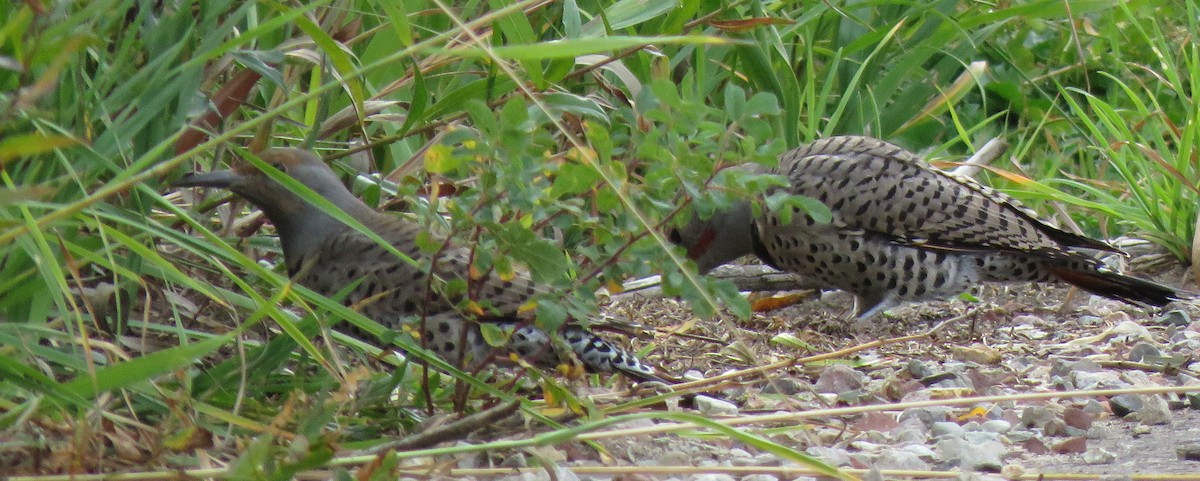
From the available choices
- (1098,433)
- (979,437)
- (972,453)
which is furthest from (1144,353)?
(972,453)

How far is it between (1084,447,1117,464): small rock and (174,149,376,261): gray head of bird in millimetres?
1914

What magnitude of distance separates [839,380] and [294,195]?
4.85 ft

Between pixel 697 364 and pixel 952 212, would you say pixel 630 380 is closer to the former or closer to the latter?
pixel 697 364

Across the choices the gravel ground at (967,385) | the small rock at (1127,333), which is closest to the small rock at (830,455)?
the gravel ground at (967,385)

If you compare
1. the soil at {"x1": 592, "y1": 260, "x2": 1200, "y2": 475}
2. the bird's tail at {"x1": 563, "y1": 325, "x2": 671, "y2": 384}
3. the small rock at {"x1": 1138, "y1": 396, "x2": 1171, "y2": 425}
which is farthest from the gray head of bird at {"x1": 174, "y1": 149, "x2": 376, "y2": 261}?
the small rock at {"x1": 1138, "y1": 396, "x2": 1171, "y2": 425}

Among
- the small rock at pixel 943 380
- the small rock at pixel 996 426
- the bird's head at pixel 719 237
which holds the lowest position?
the bird's head at pixel 719 237

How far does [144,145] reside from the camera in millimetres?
2711

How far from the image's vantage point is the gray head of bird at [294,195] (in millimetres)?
3586

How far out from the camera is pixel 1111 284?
16.4 feet

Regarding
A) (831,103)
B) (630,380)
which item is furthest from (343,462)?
(831,103)

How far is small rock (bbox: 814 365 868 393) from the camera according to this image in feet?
11.3

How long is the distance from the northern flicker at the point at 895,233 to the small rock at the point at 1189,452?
8.29 feet

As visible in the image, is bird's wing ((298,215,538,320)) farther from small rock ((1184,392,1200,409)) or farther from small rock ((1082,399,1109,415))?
small rock ((1184,392,1200,409))

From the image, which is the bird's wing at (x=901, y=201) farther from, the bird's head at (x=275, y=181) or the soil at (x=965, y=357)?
the bird's head at (x=275, y=181)
